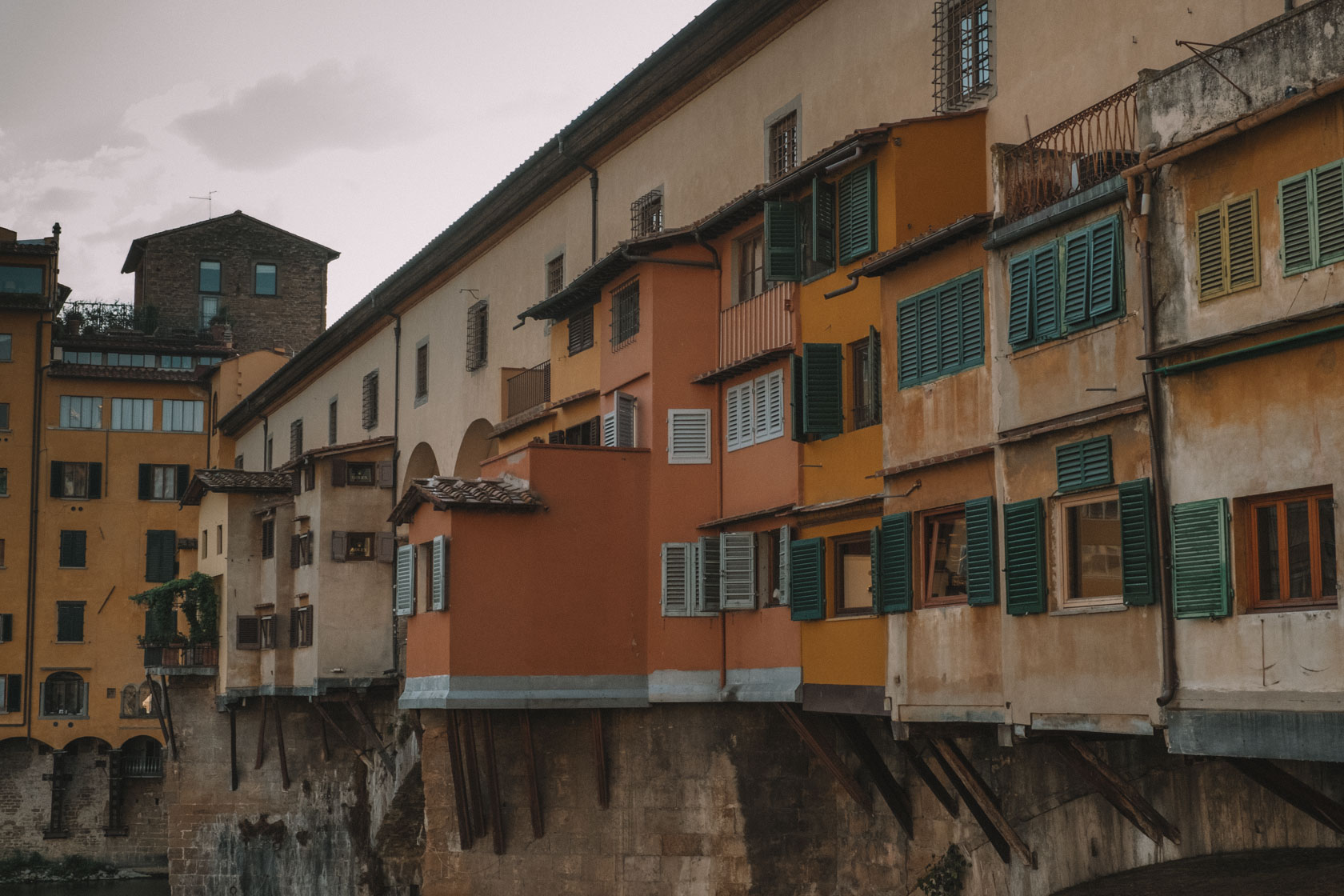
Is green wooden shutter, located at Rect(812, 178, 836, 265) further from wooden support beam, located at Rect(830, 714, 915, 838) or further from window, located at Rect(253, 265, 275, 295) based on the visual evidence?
window, located at Rect(253, 265, 275, 295)

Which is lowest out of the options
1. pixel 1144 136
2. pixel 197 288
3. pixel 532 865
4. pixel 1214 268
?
pixel 532 865

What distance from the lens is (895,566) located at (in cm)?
1723

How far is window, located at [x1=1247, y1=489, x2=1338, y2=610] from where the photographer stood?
11508mm

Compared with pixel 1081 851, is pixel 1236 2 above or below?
above

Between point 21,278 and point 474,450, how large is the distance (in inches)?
1358

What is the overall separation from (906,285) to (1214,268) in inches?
202

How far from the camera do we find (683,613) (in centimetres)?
2203

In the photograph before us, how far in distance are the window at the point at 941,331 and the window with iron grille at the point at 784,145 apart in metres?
5.54

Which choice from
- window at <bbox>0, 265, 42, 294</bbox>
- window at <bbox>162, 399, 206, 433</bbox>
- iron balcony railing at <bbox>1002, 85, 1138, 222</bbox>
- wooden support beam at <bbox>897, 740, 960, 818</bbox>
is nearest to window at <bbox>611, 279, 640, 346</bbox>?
wooden support beam at <bbox>897, 740, 960, 818</bbox>

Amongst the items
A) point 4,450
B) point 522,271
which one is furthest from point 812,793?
point 4,450

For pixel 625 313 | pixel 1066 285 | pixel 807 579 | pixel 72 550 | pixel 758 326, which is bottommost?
pixel 807 579

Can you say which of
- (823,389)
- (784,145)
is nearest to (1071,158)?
(823,389)

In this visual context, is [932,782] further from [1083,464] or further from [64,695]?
[64,695]

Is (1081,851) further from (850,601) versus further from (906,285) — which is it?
(906,285)
